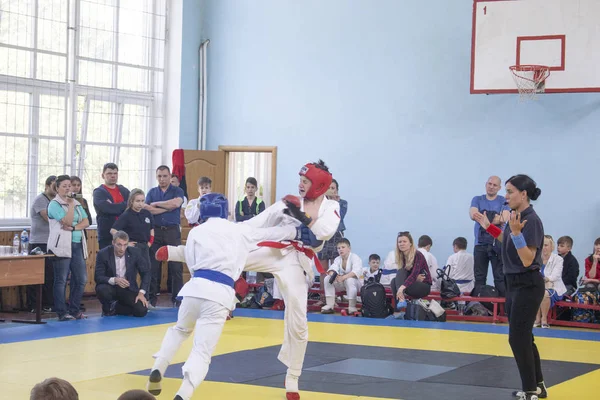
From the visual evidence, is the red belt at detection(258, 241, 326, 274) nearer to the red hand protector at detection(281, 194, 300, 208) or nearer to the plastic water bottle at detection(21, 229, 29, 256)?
the red hand protector at detection(281, 194, 300, 208)

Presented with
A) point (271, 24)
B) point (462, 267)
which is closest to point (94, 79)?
point (271, 24)

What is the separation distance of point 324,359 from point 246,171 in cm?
777

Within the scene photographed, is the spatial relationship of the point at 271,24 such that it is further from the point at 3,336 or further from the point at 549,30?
the point at 3,336

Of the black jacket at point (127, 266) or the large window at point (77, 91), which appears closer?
the black jacket at point (127, 266)

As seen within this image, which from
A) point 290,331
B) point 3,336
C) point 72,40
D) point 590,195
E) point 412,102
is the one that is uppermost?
point 72,40

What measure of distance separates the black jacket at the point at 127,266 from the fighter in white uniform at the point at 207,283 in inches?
191

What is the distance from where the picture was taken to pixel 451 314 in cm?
1085

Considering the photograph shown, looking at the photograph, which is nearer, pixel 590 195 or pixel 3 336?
pixel 3 336

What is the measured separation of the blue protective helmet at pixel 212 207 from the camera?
5.29m

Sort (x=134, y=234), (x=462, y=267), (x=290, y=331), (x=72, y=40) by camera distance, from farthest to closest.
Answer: (x=72, y=40)
(x=462, y=267)
(x=134, y=234)
(x=290, y=331)

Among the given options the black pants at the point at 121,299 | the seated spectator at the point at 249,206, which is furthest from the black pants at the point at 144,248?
the seated spectator at the point at 249,206

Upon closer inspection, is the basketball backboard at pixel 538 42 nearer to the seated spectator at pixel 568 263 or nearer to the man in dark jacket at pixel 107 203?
the seated spectator at pixel 568 263

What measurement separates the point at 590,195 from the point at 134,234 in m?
6.37

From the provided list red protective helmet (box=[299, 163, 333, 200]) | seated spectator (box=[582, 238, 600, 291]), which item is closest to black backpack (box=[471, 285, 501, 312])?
seated spectator (box=[582, 238, 600, 291])
